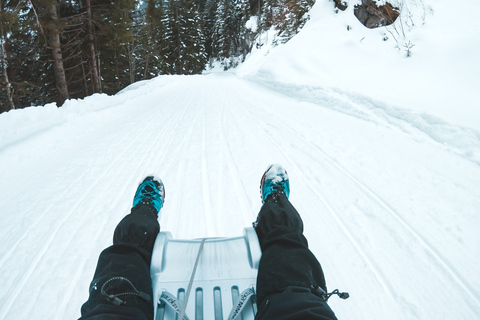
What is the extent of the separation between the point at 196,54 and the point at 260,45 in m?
8.74

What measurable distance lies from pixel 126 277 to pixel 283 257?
0.92m

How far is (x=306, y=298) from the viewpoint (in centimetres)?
135

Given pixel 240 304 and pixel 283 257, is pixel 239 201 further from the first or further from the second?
pixel 240 304

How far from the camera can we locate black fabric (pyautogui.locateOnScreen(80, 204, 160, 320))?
1.34m

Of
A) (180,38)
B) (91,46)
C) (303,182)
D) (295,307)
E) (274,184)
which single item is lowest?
(303,182)

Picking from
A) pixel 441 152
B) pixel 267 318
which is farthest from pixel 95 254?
pixel 441 152

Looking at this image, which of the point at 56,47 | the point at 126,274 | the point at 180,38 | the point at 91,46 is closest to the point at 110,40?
the point at 91,46

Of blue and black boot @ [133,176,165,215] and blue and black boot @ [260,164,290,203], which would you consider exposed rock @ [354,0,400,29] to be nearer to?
blue and black boot @ [260,164,290,203]

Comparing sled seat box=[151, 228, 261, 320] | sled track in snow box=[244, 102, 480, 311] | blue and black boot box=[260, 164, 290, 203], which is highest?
blue and black boot box=[260, 164, 290, 203]

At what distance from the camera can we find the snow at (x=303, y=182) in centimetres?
202

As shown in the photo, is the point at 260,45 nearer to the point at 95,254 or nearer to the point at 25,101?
the point at 25,101

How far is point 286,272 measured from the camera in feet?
4.95

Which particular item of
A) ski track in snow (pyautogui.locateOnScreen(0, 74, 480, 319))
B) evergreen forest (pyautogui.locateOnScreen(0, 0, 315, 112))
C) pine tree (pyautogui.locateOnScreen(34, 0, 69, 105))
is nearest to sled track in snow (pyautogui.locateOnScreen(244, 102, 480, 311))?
ski track in snow (pyautogui.locateOnScreen(0, 74, 480, 319))

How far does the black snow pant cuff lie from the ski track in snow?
0.55m
